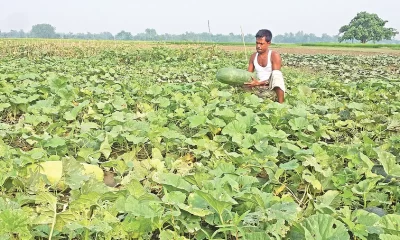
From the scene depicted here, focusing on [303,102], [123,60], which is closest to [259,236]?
[303,102]

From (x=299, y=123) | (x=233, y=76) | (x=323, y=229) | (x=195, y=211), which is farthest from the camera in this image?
(x=233, y=76)

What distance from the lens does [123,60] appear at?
544 inches

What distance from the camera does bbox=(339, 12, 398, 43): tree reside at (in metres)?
80.6

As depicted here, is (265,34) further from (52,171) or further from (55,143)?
(52,171)

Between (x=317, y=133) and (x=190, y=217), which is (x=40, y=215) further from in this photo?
(x=317, y=133)

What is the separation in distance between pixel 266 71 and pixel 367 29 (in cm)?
8495

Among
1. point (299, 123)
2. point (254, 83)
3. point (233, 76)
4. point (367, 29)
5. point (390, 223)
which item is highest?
point (367, 29)

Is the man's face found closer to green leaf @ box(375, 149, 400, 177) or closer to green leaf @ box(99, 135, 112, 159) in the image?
green leaf @ box(99, 135, 112, 159)

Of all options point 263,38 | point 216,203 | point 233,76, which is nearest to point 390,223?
point 216,203

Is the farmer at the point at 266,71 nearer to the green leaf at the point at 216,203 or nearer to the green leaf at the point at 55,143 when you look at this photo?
the green leaf at the point at 55,143

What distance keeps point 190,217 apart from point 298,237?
553mm

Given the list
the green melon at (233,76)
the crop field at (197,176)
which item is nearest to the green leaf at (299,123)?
the crop field at (197,176)

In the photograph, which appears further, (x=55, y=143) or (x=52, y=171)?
(x=55, y=143)

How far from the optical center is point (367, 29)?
8244cm
